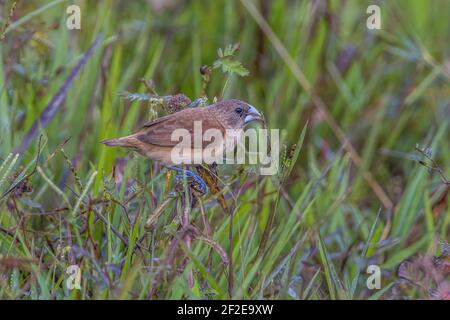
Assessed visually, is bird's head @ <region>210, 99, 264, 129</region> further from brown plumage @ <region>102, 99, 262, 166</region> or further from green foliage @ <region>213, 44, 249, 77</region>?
green foliage @ <region>213, 44, 249, 77</region>

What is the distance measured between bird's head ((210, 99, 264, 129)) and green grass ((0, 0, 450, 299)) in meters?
0.18

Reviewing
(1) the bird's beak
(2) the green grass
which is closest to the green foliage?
(2) the green grass

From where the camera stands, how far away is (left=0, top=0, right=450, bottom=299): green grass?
2.85 m

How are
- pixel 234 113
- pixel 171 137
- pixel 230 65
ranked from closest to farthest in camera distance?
pixel 230 65, pixel 171 137, pixel 234 113

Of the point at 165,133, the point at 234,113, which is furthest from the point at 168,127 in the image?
the point at 234,113

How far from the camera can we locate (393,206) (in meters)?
4.36

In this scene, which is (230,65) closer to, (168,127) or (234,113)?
(168,127)

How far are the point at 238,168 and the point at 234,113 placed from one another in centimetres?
36

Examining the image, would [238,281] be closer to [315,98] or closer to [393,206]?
[393,206]

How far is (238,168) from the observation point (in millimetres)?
3018

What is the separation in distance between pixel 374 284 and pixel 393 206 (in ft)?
3.42

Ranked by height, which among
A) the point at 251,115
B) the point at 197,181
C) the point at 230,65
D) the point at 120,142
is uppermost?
the point at 230,65

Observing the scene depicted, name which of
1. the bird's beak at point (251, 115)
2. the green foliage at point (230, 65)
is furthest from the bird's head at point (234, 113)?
the green foliage at point (230, 65)

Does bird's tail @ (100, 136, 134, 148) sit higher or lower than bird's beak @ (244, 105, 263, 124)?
lower
